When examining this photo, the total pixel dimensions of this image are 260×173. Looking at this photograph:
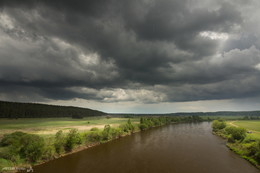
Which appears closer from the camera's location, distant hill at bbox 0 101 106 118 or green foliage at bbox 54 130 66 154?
green foliage at bbox 54 130 66 154

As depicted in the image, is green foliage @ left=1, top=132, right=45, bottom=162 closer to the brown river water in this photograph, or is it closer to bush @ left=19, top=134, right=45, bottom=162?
bush @ left=19, top=134, right=45, bottom=162

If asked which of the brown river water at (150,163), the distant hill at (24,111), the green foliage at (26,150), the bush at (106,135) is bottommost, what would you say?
the brown river water at (150,163)

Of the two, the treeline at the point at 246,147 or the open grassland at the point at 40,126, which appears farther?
the open grassland at the point at 40,126

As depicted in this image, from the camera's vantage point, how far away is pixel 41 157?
33188mm

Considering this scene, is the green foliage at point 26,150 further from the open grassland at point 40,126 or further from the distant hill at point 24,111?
the distant hill at point 24,111

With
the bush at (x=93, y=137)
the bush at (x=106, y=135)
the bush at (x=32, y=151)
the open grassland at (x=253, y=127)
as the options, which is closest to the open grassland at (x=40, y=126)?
the bush at (x=93, y=137)

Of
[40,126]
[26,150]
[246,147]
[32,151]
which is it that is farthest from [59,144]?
[40,126]

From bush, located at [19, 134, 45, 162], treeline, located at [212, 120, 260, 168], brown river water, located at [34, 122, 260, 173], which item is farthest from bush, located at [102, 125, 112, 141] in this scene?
treeline, located at [212, 120, 260, 168]

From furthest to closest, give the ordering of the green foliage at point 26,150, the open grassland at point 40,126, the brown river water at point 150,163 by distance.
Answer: the open grassland at point 40,126 → the green foliage at point 26,150 → the brown river water at point 150,163

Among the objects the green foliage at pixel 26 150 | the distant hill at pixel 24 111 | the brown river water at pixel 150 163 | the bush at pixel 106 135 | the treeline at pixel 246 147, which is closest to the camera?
the brown river water at pixel 150 163

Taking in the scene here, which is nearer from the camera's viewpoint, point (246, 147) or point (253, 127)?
point (246, 147)

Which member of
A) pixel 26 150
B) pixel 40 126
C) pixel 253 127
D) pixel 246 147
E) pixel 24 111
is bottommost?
pixel 253 127

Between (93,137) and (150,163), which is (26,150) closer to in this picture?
(93,137)

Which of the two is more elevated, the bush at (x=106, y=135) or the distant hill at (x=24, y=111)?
the distant hill at (x=24, y=111)
